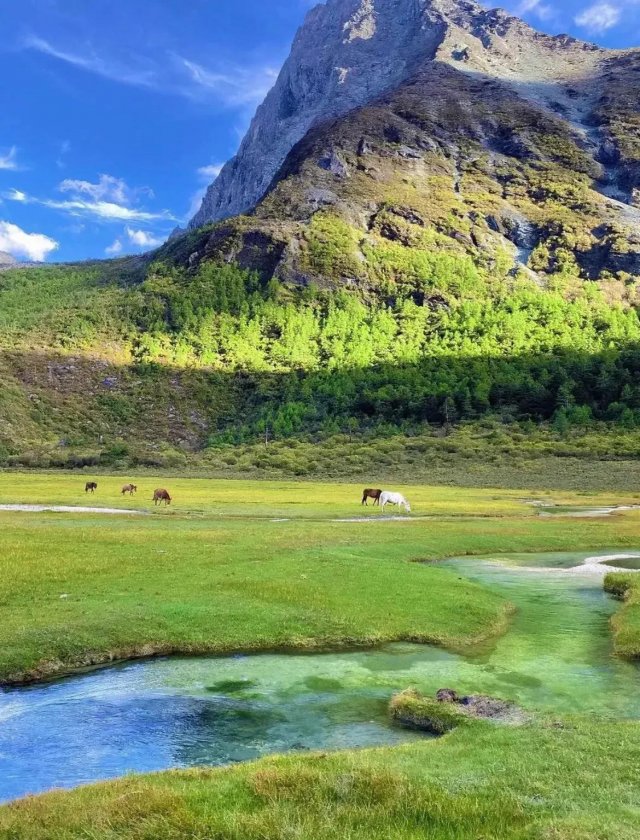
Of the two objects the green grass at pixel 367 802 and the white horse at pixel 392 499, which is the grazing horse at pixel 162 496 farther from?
the green grass at pixel 367 802

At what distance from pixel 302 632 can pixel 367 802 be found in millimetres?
15182

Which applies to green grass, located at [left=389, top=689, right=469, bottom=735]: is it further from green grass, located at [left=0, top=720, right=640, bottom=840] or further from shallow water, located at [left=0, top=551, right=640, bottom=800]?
green grass, located at [left=0, top=720, right=640, bottom=840]

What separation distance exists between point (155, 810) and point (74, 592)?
20.4 metres

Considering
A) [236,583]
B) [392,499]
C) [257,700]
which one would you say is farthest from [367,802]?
[392,499]

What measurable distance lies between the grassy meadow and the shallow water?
6.04ft

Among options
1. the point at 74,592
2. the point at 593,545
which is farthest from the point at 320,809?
the point at 593,545

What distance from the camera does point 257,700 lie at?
1906 cm

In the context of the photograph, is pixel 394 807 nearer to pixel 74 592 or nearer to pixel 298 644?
pixel 298 644

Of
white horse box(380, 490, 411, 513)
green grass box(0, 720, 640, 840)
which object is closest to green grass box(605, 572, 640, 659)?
green grass box(0, 720, 640, 840)

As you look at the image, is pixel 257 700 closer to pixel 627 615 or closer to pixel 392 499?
pixel 627 615

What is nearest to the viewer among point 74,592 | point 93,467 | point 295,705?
point 295,705

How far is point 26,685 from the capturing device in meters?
19.7

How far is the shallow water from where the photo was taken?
15125 millimetres

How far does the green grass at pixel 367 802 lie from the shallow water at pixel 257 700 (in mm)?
3246
